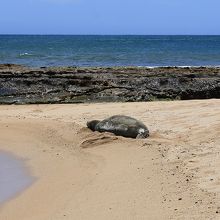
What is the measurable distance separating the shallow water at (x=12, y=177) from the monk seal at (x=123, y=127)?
1967mm

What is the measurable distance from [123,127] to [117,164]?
6.62 feet

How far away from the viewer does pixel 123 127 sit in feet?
32.3

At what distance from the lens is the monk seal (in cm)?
964

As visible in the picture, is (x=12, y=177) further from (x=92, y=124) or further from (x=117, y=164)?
(x=92, y=124)

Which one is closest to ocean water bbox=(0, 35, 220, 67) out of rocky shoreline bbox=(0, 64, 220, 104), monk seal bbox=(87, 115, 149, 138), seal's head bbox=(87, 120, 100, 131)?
rocky shoreline bbox=(0, 64, 220, 104)

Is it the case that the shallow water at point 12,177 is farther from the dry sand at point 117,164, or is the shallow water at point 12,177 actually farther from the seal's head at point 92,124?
the seal's head at point 92,124

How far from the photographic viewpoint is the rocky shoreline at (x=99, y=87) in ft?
47.2

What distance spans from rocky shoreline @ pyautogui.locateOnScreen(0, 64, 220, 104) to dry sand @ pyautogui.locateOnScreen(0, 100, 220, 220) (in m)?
1.57

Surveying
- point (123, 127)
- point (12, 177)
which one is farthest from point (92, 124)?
point (12, 177)

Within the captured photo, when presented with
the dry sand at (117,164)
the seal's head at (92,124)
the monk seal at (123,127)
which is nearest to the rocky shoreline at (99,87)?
the dry sand at (117,164)

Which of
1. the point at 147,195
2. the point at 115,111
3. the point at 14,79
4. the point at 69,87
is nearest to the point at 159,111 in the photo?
the point at 115,111

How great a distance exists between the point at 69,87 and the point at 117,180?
819 cm

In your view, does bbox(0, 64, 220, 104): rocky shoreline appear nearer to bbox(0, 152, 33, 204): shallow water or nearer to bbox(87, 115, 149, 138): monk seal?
bbox(87, 115, 149, 138): monk seal

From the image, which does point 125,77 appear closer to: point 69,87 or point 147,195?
point 69,87
